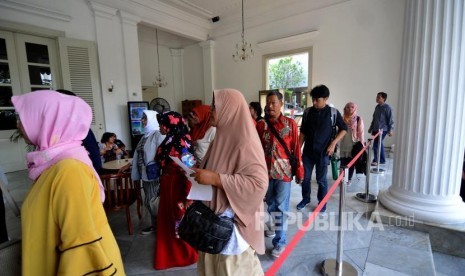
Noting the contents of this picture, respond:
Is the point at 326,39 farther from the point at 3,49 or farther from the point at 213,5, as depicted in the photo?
the point at 3,49

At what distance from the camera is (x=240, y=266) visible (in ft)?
3.42

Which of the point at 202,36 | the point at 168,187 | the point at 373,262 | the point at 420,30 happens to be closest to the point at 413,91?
the point at 420,30

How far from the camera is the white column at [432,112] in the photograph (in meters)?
1.94

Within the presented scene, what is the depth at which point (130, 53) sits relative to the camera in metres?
6.18

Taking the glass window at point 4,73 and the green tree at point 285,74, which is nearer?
the glass window at point 4,73

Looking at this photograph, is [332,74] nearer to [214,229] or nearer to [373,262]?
[373,262]

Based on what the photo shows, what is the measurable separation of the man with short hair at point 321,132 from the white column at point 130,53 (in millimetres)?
5223

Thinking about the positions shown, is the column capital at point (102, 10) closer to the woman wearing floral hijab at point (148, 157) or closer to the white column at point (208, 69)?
the white column at point (208, 69)

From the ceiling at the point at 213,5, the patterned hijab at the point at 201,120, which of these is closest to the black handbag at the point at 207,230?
the patterned hijab at the point at 201,120

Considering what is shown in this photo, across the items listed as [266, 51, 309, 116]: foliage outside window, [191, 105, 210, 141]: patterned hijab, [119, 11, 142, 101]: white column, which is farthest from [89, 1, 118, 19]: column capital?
[191, 105, 210, 141]: patterned hijab

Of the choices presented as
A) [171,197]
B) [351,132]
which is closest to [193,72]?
[351,132]

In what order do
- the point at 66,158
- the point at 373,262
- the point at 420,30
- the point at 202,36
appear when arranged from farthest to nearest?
1. the point at 202,36
2. the point at 420,30
3. the point at 373,262
4. the point at 66,158

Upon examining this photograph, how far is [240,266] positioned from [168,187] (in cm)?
111

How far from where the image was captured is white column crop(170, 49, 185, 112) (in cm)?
945
